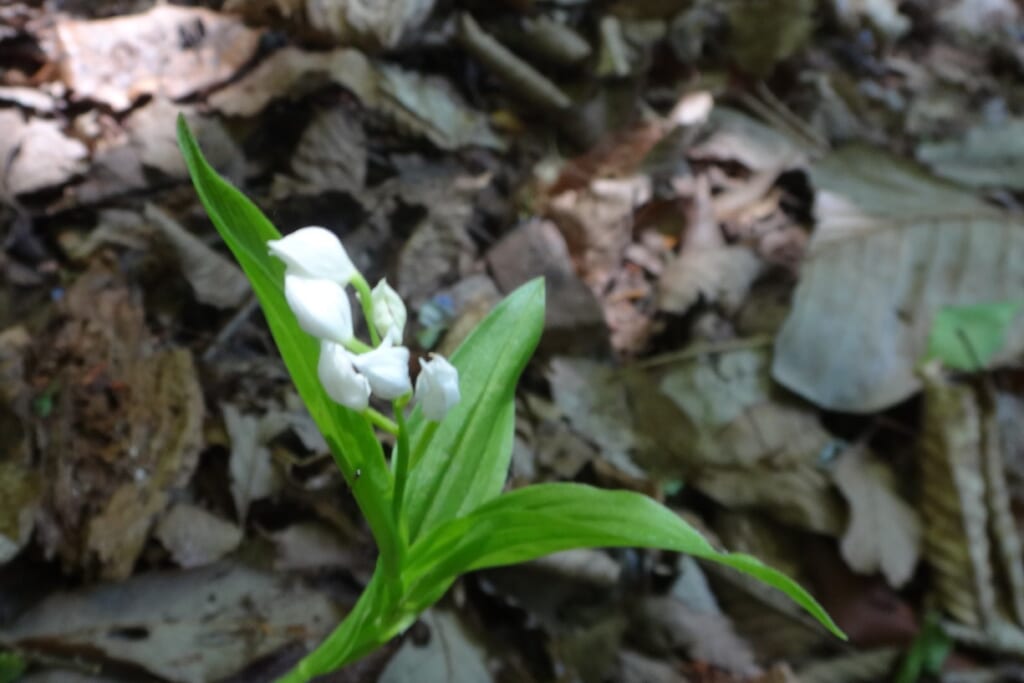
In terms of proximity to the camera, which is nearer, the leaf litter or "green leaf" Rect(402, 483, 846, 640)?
"green leaf" Rect(402, 483, 846, 640)

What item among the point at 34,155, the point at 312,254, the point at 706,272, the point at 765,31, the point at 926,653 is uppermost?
the point at 312,254

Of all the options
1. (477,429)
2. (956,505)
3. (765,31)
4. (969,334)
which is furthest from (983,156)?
(477,429)

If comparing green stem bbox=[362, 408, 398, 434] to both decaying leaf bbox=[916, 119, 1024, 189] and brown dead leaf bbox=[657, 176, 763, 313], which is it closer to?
brown dead leaf bbox=[657, 176, 763, 313]

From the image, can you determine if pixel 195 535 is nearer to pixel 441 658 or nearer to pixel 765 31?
pixel 441 658

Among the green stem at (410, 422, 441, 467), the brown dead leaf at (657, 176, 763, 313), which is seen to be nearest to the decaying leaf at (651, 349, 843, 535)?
the brown dead leaf at (657, 176, 763, 313)

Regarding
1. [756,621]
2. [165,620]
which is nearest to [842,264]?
[756,621]

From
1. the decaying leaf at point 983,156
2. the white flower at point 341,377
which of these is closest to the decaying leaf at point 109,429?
the white flower at point 341,377
